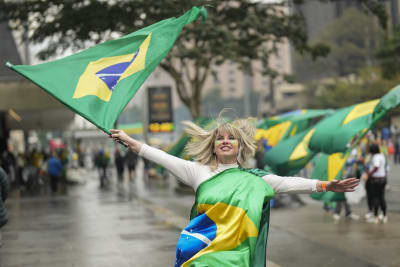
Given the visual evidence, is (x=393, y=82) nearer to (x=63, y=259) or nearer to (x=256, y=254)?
(x=63, y=259)

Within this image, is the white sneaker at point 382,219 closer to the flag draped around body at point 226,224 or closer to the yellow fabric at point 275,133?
the yellow fabric at point 275,133

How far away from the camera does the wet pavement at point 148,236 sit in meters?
9.47

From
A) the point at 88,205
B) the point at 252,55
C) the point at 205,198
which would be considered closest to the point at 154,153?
the point at 205,198

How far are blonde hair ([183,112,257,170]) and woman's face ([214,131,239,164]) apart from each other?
0.11 ft

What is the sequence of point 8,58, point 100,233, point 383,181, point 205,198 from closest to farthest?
point 205,198
point 100,233
point 383,181
point 8,58

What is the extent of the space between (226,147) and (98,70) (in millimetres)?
1825

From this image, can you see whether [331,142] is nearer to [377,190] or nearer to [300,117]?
[377,190]

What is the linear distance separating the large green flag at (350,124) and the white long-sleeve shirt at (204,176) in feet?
23.4

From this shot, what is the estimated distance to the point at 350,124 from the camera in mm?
12805

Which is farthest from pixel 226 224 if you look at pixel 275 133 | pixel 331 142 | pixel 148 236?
pixel 275 133

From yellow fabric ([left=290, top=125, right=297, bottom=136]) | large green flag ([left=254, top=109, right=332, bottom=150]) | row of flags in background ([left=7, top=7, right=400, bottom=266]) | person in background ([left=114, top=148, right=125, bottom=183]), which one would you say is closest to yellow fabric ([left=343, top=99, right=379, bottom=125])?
large green flag ([left=254, top=109, right=332, bottom=150])

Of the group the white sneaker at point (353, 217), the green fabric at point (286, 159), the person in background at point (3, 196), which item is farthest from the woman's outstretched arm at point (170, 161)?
the white sneaker at point (353, 217)

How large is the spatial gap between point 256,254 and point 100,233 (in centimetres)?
767

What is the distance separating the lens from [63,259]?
31.9ft
